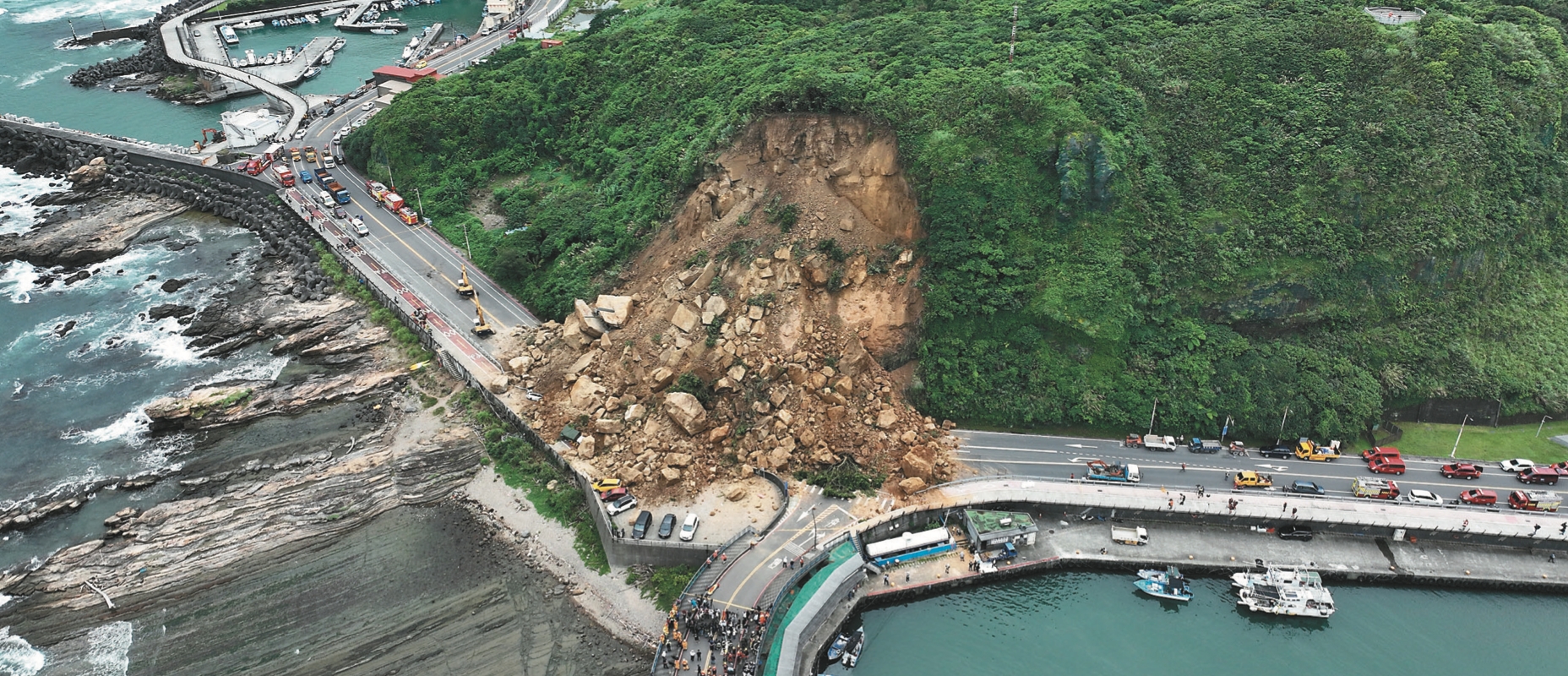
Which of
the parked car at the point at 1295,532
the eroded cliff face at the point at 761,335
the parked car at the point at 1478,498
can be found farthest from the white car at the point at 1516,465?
the eroded cliff face at the point at 761,335

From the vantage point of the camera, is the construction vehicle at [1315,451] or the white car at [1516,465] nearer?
the white car at [1516,465]

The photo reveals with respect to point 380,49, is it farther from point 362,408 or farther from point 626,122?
point 362,408

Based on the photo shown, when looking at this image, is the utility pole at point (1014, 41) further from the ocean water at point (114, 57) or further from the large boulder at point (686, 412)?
the ocean water at point (114, 57)

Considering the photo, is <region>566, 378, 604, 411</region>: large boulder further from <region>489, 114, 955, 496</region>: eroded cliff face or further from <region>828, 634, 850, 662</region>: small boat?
<region>828, 634, 850, 662</region>: small boat

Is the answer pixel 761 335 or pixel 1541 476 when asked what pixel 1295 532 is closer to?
pixel 1541 476

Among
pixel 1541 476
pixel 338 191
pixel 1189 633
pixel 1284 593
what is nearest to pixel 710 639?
pixel 1189 633

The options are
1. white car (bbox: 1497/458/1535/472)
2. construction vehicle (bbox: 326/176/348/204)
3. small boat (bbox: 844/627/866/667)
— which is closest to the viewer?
small boat (bbox: 844/627/866/667)

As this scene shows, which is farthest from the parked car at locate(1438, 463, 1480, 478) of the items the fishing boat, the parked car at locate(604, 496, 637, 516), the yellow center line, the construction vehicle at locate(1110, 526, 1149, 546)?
the parked car at locate(604, 496, 637, 516)
